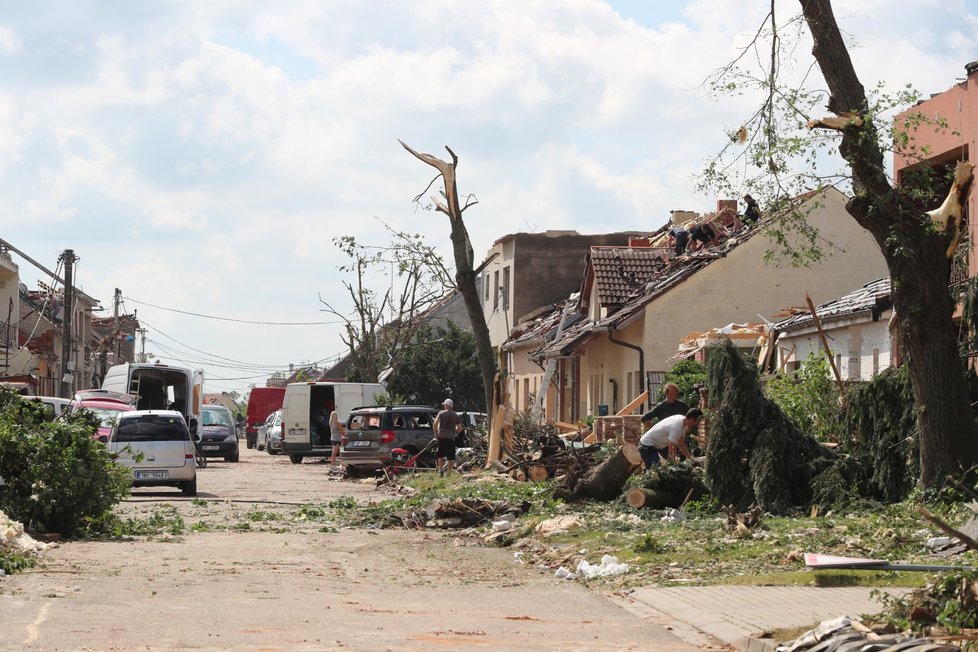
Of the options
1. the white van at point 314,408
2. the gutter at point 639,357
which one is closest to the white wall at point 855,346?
the gutter at point 639,357

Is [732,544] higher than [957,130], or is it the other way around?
[957,130]

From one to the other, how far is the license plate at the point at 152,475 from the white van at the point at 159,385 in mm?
13902

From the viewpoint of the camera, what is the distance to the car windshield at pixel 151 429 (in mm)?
25578

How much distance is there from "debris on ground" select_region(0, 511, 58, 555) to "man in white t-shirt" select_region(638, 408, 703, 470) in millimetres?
8903

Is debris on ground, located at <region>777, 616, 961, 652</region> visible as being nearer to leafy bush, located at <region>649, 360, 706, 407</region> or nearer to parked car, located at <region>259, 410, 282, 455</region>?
leafy bush, located at <region>649, 360, 706, 407</region>

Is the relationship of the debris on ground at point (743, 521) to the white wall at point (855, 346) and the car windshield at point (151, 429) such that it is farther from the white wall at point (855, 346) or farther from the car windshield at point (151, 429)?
the car windshield at point (151, 429)

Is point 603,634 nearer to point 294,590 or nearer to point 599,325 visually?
point 294,590

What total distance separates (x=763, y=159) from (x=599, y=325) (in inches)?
761

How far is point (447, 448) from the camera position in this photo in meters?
30.4

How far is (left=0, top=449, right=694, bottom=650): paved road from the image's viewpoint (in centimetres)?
901

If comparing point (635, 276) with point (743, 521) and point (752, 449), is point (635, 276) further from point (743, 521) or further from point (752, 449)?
point (743, 521)

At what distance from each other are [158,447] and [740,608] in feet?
56.6

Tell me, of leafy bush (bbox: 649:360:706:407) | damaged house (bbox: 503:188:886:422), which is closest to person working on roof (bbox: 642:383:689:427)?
leafy bush (bbox: 649:360:706:407)

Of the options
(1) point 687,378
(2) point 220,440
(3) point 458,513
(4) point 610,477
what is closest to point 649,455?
(4) point 610,477
